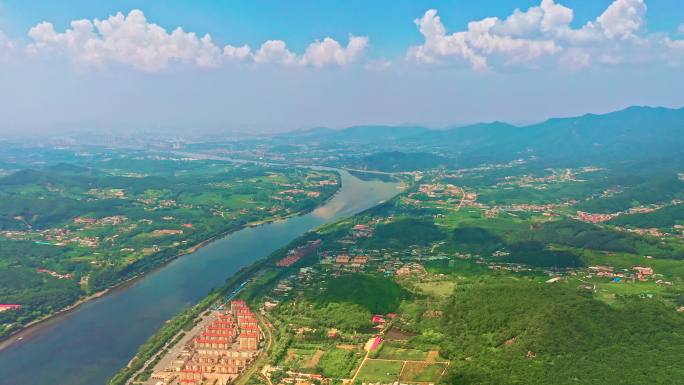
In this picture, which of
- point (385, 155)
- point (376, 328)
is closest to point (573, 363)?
point (376, 328)

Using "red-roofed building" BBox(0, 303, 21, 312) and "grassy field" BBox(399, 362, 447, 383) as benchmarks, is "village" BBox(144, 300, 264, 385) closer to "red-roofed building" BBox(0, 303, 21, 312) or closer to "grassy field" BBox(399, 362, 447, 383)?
"grassy field" BBox(399, 362, 447, 383)

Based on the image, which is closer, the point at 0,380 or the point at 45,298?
the point at 0,380

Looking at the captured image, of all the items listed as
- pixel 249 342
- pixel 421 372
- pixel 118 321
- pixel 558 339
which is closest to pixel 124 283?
pixel 118 321

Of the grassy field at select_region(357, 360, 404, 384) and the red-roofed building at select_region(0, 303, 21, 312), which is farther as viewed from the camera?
the red-roofed building at select_region(0, 303, 21, 312)

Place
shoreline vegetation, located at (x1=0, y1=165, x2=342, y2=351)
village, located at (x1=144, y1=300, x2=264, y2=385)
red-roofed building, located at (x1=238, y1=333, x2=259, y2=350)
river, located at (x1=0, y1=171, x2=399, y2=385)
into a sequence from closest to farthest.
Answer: village, located at (x1=144, y1=300, x2=264, y2=385) → river, located at (x1=0, y1=171, x2=399, y2=385) → red-roofed building, located at (x1=238, y1=333, x2=259, y2=350) → shoreline vegetation, located at (x1=0, y1=165, x2=342, y2=351)

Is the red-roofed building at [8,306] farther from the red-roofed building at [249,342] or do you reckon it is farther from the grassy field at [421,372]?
the grassy field at [421,372]

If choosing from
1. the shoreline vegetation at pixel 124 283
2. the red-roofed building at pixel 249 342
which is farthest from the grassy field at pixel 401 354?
the shoreline vegetation at pixel 124 283

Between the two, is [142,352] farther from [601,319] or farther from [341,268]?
[601,319]

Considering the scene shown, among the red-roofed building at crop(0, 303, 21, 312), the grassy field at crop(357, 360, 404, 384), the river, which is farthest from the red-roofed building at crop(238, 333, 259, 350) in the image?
the red-roofed building at crop(0, 303, 21, 312)

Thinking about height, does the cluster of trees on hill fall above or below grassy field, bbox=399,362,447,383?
above
